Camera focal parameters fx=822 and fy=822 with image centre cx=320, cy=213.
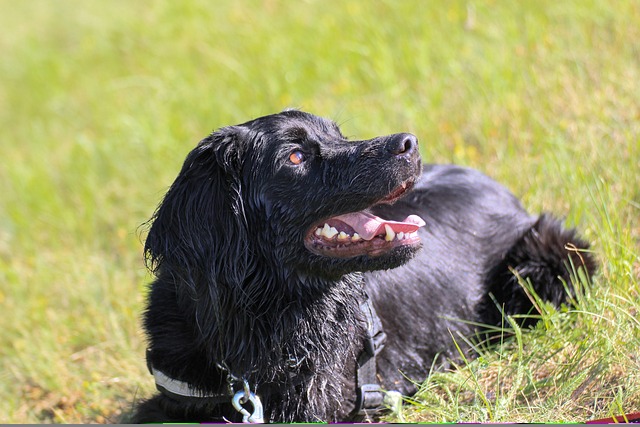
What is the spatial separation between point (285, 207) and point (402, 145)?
21.0 inches

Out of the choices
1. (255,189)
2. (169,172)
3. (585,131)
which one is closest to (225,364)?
(255,189)

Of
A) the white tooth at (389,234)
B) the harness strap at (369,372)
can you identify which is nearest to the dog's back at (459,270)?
the harness strap at (369,372)

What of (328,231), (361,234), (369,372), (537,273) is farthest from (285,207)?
(537,273)

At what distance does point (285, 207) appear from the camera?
10.8 feet

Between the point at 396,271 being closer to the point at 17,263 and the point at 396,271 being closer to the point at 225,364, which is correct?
the point at 225,364

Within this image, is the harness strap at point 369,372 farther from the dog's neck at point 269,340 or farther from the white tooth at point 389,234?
the white tooth at point 389,234

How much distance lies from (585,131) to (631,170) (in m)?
0.70

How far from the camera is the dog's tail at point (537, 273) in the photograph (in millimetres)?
4266

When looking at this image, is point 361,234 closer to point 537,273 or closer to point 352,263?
point 352,263

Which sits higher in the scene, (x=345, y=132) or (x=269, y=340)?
(x=345, y=132)

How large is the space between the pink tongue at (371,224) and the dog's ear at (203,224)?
17.1 inches

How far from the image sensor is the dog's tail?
4266mm

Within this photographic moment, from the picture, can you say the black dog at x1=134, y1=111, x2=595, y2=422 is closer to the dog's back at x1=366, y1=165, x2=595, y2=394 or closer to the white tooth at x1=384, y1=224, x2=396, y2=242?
the white tooth at x1=384, y1=224, x2=396, y2=242

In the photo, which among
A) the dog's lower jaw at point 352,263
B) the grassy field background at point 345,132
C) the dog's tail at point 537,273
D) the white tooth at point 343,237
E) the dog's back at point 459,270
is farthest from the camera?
the dog's tail at point 537,273
